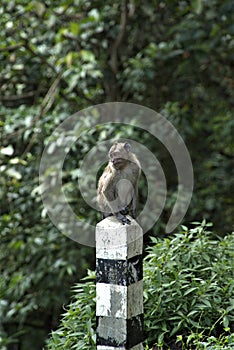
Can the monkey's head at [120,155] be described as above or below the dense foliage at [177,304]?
above

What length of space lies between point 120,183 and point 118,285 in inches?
16.0

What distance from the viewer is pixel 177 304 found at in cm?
309

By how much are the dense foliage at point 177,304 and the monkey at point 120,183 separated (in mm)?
555

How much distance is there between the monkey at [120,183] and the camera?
2.56 metres

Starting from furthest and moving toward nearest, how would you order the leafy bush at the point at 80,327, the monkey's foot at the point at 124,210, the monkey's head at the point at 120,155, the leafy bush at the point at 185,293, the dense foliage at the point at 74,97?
the dense foliage at the point at 74,97 < the leafy bush at the point at 185,293 < the leafy bush at the point at 80,327 < the monkey's foot at the point at 124,210 < the monkey's head at the point at 120,155

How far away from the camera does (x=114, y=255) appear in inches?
103

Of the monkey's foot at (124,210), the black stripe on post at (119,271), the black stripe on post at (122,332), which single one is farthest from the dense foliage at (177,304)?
the monkey's foot at (124,210)

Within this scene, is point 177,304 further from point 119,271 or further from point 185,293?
point 119,271

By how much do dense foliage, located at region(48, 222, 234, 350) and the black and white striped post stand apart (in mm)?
219

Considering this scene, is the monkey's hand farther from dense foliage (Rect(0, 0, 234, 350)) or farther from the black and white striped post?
dense foliage (Rect(0, 0, 234, 350))

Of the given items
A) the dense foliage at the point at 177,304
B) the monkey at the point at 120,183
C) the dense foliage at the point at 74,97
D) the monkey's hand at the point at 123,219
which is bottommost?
the dense foliage at the point at 177,304

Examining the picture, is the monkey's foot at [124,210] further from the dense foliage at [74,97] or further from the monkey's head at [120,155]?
the dense foliage at [74,97]

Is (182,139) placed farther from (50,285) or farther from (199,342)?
(199,342)

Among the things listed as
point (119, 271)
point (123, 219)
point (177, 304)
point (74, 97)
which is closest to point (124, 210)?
point (123, 219)
